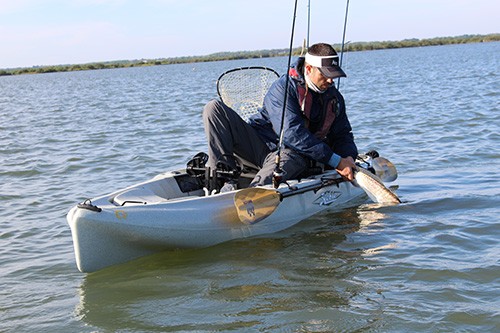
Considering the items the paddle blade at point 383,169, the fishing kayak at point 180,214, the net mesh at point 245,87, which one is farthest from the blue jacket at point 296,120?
the net mesh at point 245,87

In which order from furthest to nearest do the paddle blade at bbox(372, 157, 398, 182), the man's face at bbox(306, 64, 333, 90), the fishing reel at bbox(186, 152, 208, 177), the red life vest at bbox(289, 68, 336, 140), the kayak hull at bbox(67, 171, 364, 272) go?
the paddle blade at bbox(372, 157, 398, 182) < the fishing reel at bbox(186, 152, 208, 177) < the red life vest at bbox(289, 68, 336, 140) < the man's face at bbox(306, 64, 333, 90) < the kayak hull at bbox(67, 171, 364, 272)

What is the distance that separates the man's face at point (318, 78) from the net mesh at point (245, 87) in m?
1.61

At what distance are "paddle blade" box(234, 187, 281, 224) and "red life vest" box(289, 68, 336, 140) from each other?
3.45 feet

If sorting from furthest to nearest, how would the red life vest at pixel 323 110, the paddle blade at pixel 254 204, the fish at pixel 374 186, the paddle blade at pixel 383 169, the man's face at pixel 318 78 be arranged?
the paddle blade at pixel 383 169 < the fish at pixel 374 186 < the red life vest at pixel 323 110 < the man's face at pixel 318 78 < the paddle blade at pixel 254 204

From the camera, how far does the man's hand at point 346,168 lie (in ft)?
22.6

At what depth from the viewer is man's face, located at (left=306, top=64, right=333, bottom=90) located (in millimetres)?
6547

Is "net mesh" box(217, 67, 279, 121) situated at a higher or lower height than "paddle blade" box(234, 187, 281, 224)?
higher

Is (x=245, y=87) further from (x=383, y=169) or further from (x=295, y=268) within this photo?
(x=295, y=268)

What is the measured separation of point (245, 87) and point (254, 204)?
260 centimetres

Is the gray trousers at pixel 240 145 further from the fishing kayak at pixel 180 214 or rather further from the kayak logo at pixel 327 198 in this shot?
the kayak logo at pixel 327 198

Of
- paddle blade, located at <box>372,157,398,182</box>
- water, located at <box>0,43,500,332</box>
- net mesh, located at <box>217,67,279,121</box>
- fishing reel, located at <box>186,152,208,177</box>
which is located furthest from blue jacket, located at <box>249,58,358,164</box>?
net mesh, located at <box>217,67,279,121</box>

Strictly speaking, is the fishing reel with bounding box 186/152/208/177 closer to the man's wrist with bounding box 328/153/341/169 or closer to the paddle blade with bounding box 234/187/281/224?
the paddle blade with bounding box 234/187/281/224

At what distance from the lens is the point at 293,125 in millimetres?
6621

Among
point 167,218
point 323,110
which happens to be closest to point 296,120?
point 323,110
